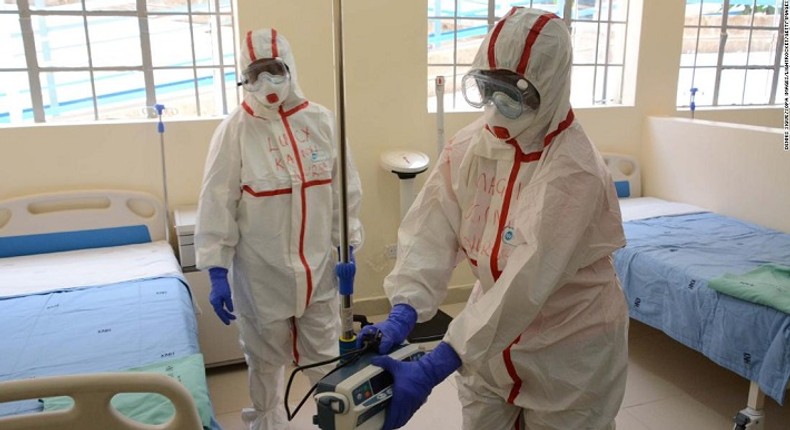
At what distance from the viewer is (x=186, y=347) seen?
6.02ft

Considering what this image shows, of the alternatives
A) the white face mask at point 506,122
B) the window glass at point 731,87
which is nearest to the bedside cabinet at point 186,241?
the white face mask at point 506,122

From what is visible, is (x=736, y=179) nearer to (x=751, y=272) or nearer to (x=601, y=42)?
(x=751, y=272)

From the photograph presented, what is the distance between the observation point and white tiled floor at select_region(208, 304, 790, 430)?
245 cm

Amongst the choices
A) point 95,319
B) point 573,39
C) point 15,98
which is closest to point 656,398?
point 95,319

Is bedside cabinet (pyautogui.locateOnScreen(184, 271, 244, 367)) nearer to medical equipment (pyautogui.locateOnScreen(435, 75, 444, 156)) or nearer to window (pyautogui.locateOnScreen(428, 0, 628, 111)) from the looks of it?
medical equipment (pyautogui.locateOnScreen(435, 75, 444, 156))

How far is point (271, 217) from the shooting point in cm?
212

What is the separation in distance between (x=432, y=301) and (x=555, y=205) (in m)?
0.38

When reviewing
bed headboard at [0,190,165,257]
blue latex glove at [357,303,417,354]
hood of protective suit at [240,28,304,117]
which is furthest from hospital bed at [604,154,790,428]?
bed headboard at [0,190,165,257]

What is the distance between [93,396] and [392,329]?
0.59 meters

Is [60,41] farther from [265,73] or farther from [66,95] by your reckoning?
[265,73]

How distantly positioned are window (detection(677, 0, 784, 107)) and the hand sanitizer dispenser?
7.27ft

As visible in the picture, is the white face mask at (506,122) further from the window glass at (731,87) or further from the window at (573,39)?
the window glass at (731,87)

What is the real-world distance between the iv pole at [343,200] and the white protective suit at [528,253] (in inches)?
8.1

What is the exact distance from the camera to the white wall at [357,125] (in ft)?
9.36
